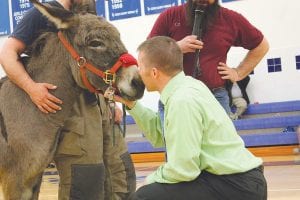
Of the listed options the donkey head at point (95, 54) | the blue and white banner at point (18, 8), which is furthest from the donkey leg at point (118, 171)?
the blue and white banner at point (18, 8)

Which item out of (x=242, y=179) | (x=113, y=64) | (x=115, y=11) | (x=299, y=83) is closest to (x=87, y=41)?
(x=113, y=64)

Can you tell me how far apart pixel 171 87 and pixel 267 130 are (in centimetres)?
752

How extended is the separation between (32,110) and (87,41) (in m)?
0.55

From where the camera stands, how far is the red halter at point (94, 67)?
2.90m

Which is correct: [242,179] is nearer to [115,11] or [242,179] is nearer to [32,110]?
[32,110]

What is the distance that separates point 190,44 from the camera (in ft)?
11.1

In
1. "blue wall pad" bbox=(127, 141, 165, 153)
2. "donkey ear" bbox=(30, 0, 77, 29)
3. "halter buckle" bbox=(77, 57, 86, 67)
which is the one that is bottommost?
"blue wall pad" bbox=(127, 141, 165, 153)

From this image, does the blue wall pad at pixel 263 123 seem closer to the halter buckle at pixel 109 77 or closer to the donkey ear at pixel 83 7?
the donkey ear at pixel 83 7

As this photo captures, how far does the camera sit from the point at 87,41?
3023 mm

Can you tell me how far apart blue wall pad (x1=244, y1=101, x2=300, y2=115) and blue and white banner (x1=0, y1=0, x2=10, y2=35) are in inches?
254

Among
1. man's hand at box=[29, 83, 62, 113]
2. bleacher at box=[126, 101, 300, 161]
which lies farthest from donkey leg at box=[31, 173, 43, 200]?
bleacher at box=[126, 101, 300, 161]

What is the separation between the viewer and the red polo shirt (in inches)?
143

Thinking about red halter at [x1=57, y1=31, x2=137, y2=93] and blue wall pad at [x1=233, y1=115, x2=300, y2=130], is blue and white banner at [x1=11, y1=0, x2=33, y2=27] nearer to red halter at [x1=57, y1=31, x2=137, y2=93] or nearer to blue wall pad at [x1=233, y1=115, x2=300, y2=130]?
blue wall pad at [x1=233, y1=115, x2=300, y2=130]

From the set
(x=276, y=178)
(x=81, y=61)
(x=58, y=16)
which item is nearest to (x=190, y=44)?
(x=81, y=61)
